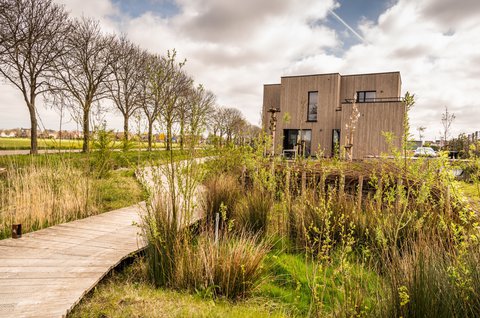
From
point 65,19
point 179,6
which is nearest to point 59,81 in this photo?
point 65,19

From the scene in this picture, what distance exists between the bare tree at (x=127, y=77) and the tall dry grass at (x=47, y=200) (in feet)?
50.3

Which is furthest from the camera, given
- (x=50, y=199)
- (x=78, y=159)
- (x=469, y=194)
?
(x=78, y=159)

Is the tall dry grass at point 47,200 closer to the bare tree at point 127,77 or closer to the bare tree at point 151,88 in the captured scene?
the bare tree at point 151,88

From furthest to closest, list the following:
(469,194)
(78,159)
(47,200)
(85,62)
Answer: (85,62) → (78,159) → (47,200) → (469,194)

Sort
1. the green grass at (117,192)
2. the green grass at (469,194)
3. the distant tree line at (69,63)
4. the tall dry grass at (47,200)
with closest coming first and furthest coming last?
the green grass at (469,194)
the tall dry grass at (47,200)
the green grass at (117,192)
the distant tree line at (69,63)

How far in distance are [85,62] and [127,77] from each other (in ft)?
14.3

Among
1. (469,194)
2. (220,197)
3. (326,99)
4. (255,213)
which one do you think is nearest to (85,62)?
(220,197)

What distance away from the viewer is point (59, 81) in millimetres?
15969

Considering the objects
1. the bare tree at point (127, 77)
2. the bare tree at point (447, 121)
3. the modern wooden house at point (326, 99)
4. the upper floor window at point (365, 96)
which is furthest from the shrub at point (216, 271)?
the bare tree at point (447, 121)

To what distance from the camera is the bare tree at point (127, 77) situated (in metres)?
20.8

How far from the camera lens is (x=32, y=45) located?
1332 centimetres

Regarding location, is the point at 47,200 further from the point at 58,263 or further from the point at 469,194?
the point at 469,194

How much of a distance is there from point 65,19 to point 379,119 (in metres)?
17.2

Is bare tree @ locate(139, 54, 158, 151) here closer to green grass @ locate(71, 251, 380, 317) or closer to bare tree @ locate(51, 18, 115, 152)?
green grass @ locate(71, 251, 380, 317)
